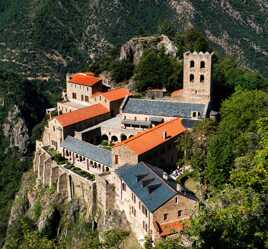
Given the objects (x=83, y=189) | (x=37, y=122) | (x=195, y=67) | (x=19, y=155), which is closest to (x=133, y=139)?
(x=83, y=189)

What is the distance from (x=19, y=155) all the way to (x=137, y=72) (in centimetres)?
4745

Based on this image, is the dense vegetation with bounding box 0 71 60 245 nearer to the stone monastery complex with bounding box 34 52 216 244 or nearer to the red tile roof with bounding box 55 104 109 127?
the stone monastery complex with bounding box 34 52 216 244

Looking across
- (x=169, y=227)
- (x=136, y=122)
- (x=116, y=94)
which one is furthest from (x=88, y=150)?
(x=169, y=227)

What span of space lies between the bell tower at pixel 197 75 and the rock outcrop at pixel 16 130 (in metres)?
63.2

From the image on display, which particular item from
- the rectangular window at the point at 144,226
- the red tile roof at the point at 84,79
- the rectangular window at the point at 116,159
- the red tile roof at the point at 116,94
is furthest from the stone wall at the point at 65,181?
the red tile roof at the point at 84,79

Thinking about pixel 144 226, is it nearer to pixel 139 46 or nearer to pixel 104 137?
pixel 104 137

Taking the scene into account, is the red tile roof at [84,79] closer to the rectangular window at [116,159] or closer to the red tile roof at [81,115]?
the red tile roof at [81,115]

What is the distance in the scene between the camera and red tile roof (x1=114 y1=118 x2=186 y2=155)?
6581 cm

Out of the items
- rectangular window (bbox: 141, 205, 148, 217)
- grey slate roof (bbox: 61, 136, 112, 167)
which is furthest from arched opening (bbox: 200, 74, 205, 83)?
rectangular window (bbox: 141, 205, 148, 217)

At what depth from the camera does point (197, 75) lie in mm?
82750

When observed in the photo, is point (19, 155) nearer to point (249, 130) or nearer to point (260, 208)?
point (249, 130)

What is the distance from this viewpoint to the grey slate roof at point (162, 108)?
78.7 m

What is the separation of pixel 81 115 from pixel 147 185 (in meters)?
29.1

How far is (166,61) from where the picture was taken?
3858 inches
